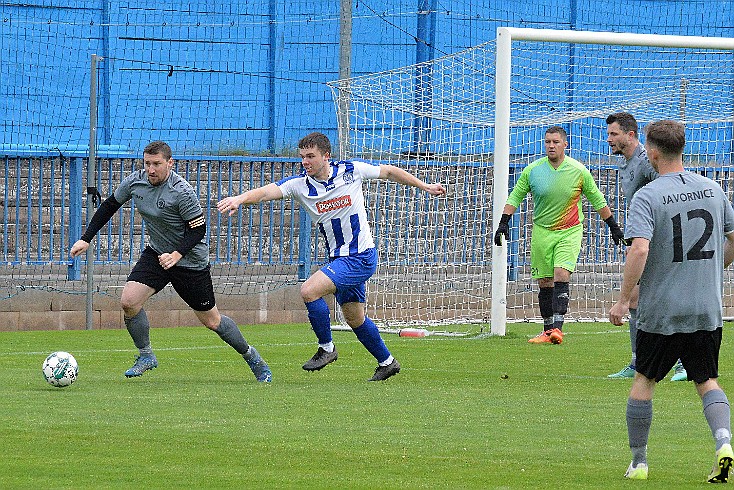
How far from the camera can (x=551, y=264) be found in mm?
15625

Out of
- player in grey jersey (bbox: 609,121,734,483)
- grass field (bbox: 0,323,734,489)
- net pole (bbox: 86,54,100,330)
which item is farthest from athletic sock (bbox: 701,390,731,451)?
net pole (bbox: 86,54,100,330)

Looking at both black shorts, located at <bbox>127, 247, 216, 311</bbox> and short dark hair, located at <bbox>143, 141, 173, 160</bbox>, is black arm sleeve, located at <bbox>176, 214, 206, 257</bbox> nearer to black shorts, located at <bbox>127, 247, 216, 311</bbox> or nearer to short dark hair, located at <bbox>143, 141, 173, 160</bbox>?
black shorts, located at <bbox>127, 247, 216, 311</bbox>

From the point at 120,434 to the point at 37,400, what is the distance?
1.85 metres

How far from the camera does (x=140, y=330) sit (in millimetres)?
11648

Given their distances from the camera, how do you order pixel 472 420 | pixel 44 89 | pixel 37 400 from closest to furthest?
1. pixel 472 420
2. pixel 37 400
3. pixel 44 89

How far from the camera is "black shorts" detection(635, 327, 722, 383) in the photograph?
274 inches

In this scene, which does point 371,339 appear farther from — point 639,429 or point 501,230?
point 639,429

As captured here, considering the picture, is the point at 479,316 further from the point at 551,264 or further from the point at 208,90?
the point at 208,90

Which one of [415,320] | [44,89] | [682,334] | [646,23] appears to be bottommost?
[415,320]

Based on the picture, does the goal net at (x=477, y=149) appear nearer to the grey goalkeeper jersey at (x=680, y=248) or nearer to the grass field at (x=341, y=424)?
the grass field at (x=341, y=424)

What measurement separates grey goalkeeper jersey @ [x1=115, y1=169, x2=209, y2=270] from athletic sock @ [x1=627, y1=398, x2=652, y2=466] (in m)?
5.24

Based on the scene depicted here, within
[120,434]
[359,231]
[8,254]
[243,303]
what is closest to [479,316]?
[243,303]

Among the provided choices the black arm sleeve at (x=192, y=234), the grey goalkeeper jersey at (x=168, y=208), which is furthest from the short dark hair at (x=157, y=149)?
the black arm sleeve at (x=192, y=234)

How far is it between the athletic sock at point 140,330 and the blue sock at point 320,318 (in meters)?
1.33
